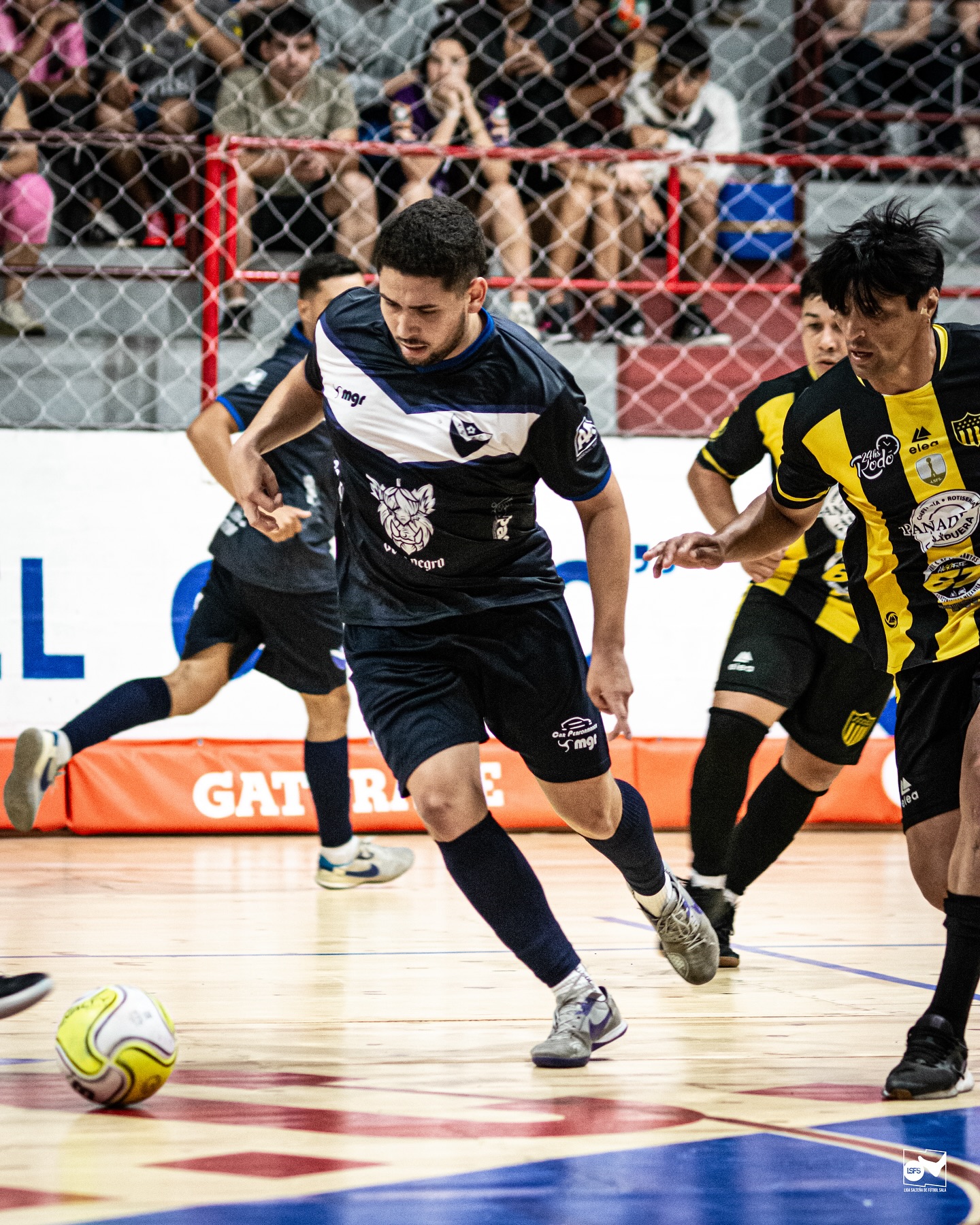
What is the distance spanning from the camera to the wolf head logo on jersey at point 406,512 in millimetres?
3025

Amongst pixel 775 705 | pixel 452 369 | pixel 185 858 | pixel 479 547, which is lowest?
pixel 185 858

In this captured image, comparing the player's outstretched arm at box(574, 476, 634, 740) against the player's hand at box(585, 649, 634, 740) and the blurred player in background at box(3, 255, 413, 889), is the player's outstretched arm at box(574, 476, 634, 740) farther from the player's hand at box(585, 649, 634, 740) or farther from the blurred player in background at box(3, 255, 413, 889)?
the blurred player in background at box(3, 255, 413, 889)

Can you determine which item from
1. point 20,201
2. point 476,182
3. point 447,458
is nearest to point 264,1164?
point 447,458

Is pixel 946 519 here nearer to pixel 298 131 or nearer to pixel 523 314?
pixel 523 314

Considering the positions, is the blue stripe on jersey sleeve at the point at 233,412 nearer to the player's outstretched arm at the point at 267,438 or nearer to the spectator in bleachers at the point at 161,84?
the player's outstretched arm at the point at 267,438

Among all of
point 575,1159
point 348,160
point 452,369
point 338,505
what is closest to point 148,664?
point 348,160

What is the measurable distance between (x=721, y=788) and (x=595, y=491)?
1.34 meters

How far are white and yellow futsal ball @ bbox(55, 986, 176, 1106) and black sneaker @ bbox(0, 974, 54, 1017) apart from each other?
10.8 inches

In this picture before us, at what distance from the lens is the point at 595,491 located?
121 inches

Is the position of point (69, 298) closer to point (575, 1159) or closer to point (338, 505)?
point (338, 505)

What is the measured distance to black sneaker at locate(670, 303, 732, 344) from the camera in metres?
7.99

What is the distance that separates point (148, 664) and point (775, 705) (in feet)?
10.7

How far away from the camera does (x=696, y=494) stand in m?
4.28

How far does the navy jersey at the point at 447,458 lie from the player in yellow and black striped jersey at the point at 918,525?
29 cm
